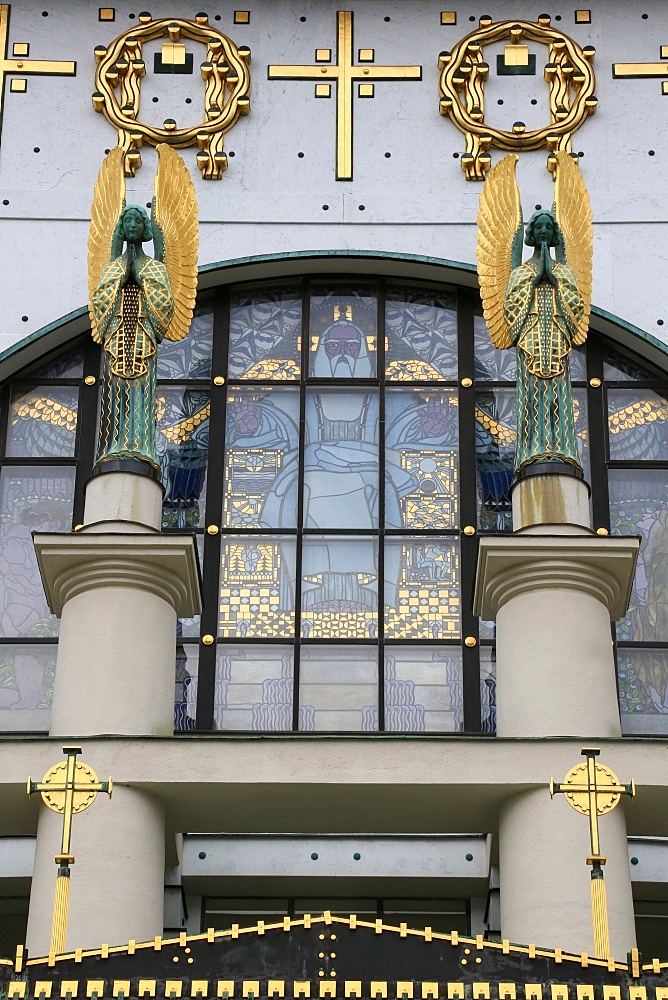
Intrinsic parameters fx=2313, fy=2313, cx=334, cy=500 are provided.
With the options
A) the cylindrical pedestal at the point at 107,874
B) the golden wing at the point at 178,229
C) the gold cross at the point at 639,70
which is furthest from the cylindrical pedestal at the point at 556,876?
the gold cross at the point at 639,70

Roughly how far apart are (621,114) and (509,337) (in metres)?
3.45

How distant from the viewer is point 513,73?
1839cm

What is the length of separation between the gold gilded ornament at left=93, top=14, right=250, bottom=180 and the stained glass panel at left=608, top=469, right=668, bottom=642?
402 cm

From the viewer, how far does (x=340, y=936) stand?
34.9 feet

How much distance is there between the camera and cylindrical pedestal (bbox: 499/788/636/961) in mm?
13195

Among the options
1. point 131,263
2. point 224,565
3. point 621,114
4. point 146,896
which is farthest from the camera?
point 621,114

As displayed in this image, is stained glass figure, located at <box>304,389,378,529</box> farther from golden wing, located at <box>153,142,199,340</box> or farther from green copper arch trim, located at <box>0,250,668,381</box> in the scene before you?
golden wing, located at <box>153,142,199,340</box>

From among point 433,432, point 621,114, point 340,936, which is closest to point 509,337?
point 433,432

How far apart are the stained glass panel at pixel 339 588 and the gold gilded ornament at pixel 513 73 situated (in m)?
3.27

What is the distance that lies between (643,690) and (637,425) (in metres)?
2.21

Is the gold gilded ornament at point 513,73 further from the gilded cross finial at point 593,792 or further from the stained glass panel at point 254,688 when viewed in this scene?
the gilded cross finial at point 593,792

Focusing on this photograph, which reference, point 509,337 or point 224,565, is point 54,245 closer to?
point 224,565

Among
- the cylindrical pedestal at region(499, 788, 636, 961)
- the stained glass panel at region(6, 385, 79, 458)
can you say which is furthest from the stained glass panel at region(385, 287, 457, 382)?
the cylindrical pedestal at region(499, 788, 636, 961)

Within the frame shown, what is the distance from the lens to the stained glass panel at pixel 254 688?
16.2 m
